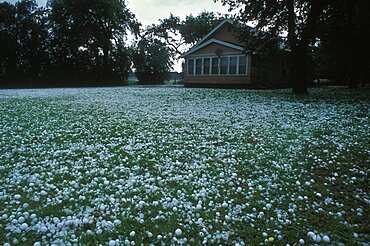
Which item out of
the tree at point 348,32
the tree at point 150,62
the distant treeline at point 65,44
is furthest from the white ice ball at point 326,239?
the tree at point 150,62

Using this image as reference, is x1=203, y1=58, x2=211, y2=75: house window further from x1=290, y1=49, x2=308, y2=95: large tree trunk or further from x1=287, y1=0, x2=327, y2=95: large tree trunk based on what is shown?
x1=290, y1=49, x2=308, y2=95: large tree trunk

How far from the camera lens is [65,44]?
27328 millimetres

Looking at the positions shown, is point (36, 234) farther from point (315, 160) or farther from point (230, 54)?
point (230, 54)

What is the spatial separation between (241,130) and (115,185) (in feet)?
11.4

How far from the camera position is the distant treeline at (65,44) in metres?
25.2

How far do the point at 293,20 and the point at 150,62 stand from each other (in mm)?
23457

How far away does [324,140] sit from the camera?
491cm

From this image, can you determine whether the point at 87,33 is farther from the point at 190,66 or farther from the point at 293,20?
the point at 293,20

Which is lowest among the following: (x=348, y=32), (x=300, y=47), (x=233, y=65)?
(x=233, y=65)

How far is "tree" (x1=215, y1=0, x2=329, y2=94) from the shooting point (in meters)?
13.5

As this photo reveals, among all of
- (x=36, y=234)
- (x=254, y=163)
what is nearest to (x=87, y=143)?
(x=36, y=234)

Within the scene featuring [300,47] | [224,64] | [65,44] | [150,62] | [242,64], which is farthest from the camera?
[150,62]

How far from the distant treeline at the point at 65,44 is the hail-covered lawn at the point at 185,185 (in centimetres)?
2393

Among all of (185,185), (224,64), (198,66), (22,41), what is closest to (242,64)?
(224,64)
